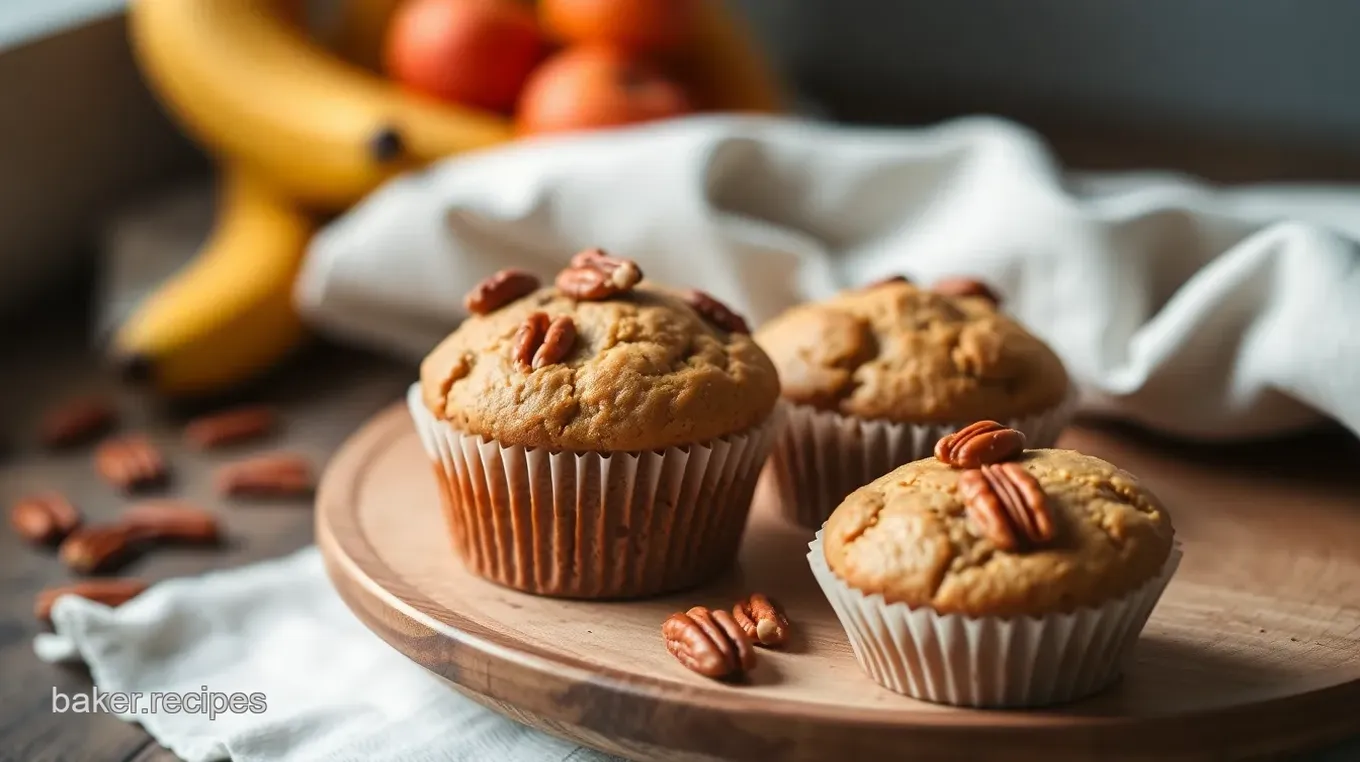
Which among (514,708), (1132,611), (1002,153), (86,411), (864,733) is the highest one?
(1002,153)

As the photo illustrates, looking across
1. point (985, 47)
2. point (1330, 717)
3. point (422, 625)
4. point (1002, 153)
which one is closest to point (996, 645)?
point (1330, 717)

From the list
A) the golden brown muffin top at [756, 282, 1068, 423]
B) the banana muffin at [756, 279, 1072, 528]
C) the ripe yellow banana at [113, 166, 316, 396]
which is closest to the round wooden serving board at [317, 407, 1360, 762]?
the banana muffin at [756, 279, 1072, 528]

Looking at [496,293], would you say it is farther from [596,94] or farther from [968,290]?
[596,94]

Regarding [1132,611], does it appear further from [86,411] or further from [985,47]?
[985,47]

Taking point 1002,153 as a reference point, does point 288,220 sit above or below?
below

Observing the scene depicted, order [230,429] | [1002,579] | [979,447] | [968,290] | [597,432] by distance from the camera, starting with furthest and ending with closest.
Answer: [230,429] < [968,290] < [597,432] < [979,447] < [1002,579]

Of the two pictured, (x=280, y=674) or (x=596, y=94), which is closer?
(x=280, y=674)

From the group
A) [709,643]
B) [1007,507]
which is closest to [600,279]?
[709,643]
